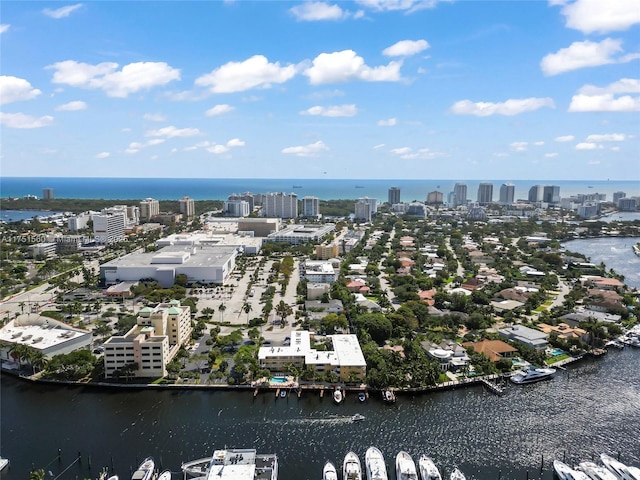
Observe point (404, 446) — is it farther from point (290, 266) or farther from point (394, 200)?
point (394, 200)

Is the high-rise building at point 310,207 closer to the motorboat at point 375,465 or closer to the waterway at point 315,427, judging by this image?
the waterway at point 315,427

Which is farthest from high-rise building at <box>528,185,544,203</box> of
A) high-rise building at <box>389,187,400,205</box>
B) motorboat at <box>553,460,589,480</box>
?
motorboat at <box>553,460,589,480</box>

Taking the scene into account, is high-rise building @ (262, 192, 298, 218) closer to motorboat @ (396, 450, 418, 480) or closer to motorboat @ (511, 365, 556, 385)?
motorboat @ (511, 365, 556, 385)

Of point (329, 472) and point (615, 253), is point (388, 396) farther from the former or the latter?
point (615, 253)

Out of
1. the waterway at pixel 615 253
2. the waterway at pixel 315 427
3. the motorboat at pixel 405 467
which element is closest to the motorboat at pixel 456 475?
the waterway at pixel 315 427

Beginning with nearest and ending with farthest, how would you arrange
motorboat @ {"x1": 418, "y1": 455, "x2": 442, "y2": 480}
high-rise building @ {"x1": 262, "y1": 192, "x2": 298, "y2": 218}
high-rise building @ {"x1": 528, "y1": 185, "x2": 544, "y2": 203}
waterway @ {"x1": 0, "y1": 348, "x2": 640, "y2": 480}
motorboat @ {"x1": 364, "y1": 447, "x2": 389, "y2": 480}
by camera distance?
motorboat @ {"x1": 364, "y1": 447, "x2": 389, "y2": 480}, motorboat @ {"x1": 418, "y1": 455, "x2": 442, "y2": 480}, waterway @ {"x1": 0, "y1": 348, "x2": 640, "y2": 480}, high-rise building @ {"x1": 262, "y1": 192, "x2": 298, "y2": 218}, high-rise building @ {"x1": 528, "y1": 185, "x2": 544, "y2": 203}

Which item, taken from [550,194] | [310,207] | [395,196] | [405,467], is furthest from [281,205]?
[550,194]
